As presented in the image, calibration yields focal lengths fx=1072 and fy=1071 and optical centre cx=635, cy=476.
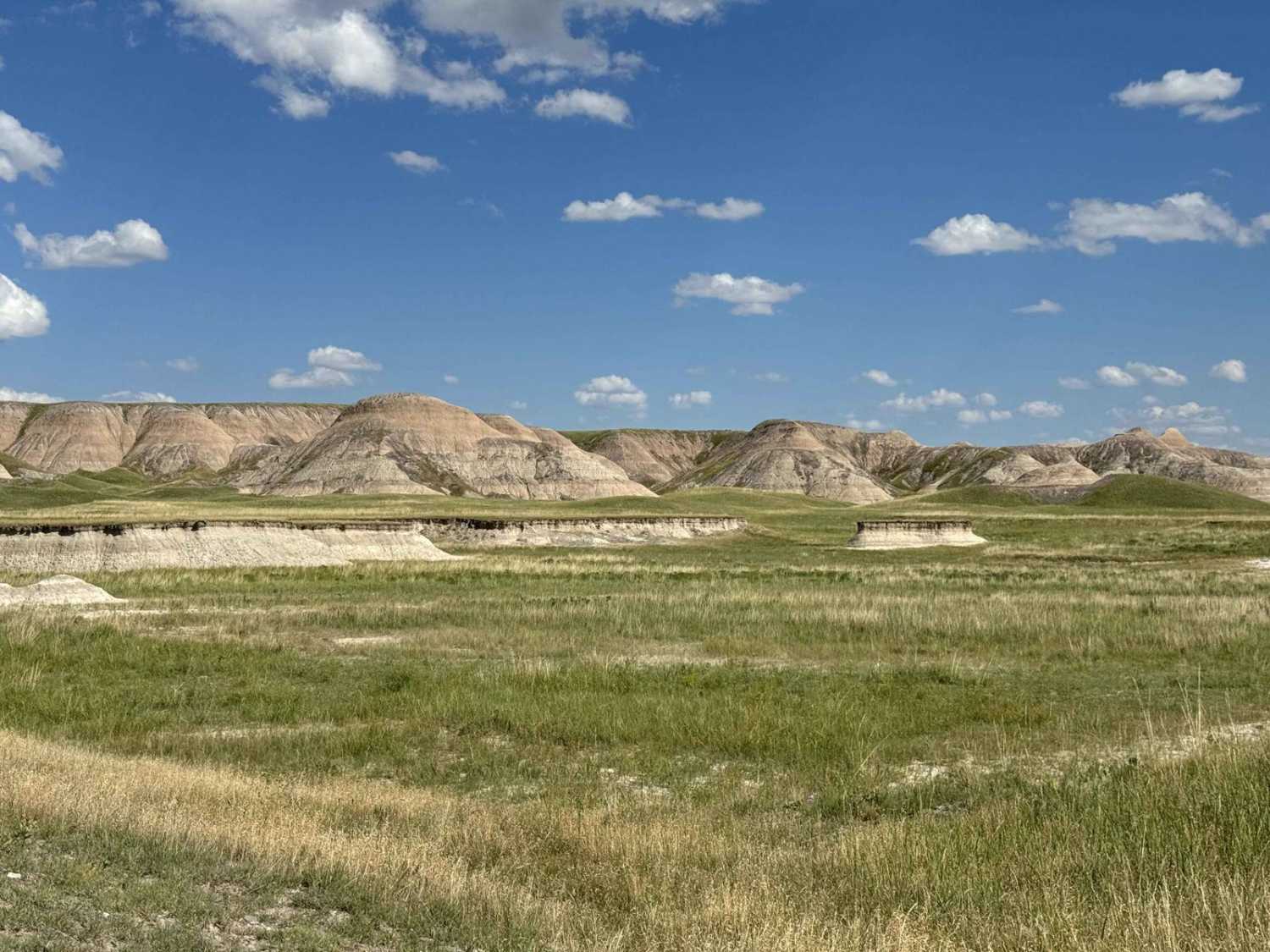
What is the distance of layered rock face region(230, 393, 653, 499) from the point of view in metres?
153

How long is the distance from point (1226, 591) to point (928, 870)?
32.7 m

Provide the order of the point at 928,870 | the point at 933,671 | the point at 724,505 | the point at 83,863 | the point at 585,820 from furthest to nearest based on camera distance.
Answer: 1. the point at 724,505
2. the point at 933,671
3. the point at 585,820
4. the point at 928,870
5. the point at 83,863

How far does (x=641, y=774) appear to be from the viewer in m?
13.5

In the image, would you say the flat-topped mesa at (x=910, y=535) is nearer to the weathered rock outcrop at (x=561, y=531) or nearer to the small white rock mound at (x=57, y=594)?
the weathered rock outcrop at (x=561, y=531)

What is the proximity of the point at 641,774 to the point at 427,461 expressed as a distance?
15116 centimetres

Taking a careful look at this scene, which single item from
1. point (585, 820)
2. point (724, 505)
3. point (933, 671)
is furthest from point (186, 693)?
point (724, 505)

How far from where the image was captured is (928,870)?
8.64m

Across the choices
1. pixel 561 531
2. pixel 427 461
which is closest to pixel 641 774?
→ pixel 561 531

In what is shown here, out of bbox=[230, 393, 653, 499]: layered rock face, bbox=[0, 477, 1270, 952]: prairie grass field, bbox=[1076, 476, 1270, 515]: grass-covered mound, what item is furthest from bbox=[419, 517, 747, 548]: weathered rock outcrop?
bbox=[1076, 476, 1270, 515]: grass-covered mound

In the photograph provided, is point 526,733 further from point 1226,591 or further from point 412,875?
→ point 1226,591

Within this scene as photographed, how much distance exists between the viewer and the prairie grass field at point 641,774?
745 centimetres

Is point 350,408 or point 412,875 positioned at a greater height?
point 350,408

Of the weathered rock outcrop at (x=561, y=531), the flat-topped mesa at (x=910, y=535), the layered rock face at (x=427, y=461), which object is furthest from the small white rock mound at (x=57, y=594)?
the layered rock face at (x=427, y=461)

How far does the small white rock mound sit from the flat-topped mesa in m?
48.1
